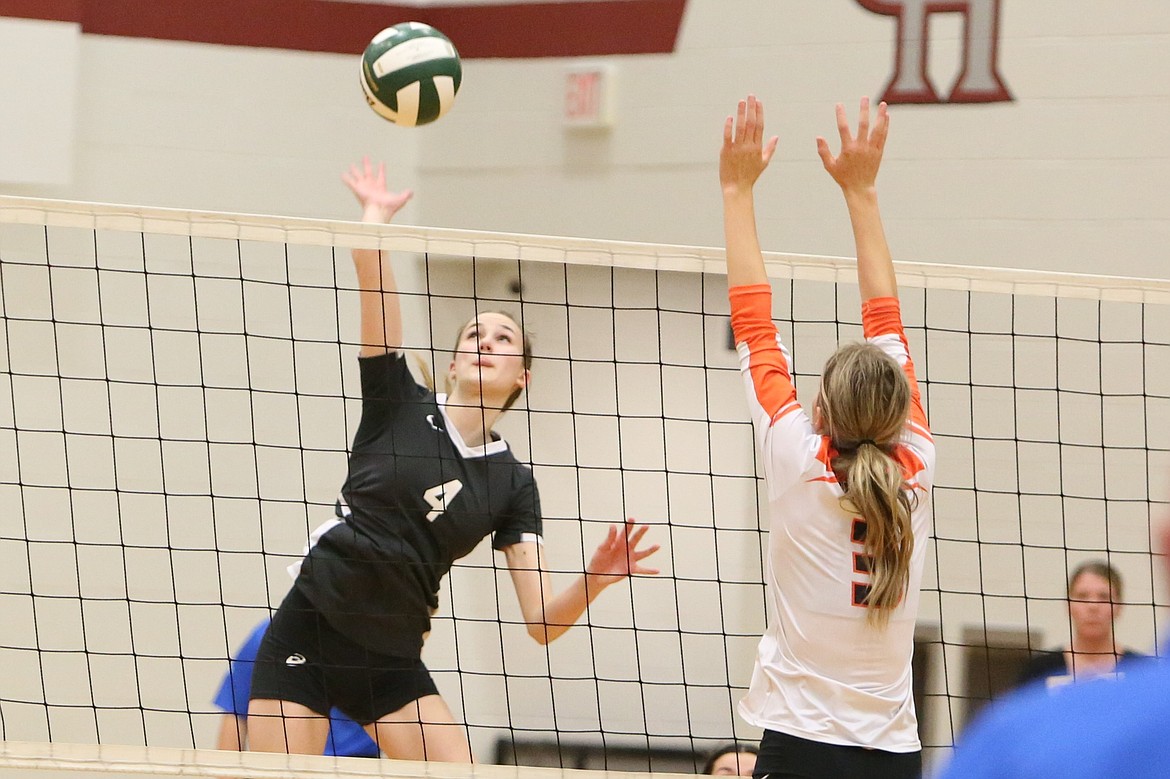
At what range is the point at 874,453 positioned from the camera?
8.53 ft

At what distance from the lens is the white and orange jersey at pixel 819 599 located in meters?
2.65

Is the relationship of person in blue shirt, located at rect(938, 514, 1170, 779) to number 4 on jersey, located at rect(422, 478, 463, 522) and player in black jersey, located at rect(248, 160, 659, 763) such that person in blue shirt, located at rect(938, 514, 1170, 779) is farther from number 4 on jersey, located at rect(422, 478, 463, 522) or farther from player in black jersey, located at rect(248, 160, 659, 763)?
number 4 on jersey, located at rect(422, 478, 463, 522)

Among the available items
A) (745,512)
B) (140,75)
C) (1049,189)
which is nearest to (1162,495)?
(1049,189)

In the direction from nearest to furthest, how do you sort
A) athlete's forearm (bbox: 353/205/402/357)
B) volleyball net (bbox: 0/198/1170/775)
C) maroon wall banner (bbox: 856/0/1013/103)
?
athlete's forearm (bbox: 353/205/402/357) < volleyball net (bbox: 0/198/1170/775) < maroon wall banner (bbox: 856/0/1013/103)

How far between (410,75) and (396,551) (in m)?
1.42

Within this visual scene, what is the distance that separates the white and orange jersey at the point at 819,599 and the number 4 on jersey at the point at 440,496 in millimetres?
1297

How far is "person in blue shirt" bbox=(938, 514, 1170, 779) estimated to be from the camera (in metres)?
0.69

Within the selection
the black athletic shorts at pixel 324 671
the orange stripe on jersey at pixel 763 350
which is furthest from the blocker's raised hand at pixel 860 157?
the black athletic shorts at pixel 324 671

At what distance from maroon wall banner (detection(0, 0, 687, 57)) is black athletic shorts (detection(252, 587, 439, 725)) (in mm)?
3398

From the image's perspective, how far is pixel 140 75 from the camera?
6.22 meters

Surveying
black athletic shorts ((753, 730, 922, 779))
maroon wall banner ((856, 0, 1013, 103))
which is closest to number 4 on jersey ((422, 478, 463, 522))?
black athletic shorts ((753, 730, 922, 779))

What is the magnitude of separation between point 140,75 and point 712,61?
2.54 metres

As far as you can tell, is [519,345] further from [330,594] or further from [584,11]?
[584,11]

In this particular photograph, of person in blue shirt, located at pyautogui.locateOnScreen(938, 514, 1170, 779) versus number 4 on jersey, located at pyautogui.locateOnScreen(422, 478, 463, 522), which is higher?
person in blue shirt, located at pyautogui.locateOnScreen(938, 514, 1170, 779)
